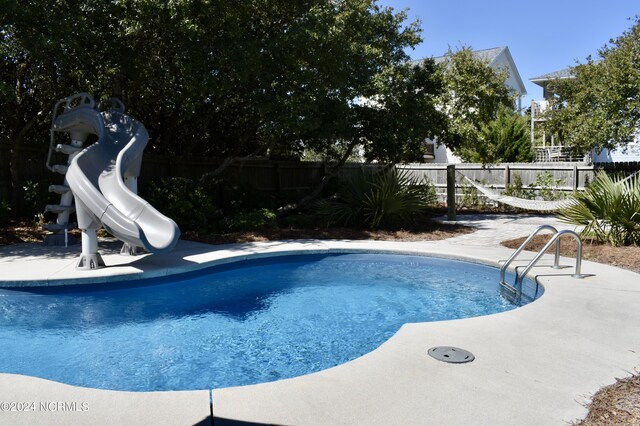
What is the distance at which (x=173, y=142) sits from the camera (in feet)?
51.6

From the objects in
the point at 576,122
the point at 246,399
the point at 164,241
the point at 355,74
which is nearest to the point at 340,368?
the point at 246,399

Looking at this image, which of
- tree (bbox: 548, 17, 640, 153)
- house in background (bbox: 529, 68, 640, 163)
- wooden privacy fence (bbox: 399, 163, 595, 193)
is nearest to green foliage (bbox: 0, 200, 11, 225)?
wooden privacy fence (bbox: 399, 163, 595, 193)

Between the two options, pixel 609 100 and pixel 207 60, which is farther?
pixel 609 100

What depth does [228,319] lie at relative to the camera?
6352 millimetres

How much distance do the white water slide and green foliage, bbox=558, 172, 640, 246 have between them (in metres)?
7.61

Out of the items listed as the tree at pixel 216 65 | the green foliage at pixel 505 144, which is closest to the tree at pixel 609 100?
the tree at pixel 216 65

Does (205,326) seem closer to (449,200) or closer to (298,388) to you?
(298,388)

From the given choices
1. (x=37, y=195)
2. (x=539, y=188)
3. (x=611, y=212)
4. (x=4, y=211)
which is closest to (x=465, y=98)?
(x=539, y=188)

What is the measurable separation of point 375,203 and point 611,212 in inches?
221

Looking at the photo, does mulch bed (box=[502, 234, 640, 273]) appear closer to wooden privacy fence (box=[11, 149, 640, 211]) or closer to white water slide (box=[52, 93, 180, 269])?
white water slide (box=[52, 93, 180, 269])

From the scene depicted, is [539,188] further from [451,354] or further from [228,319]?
[451,354]

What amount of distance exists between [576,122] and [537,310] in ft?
42.3

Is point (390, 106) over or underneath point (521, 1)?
underneath

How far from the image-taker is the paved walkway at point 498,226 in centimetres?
1146
